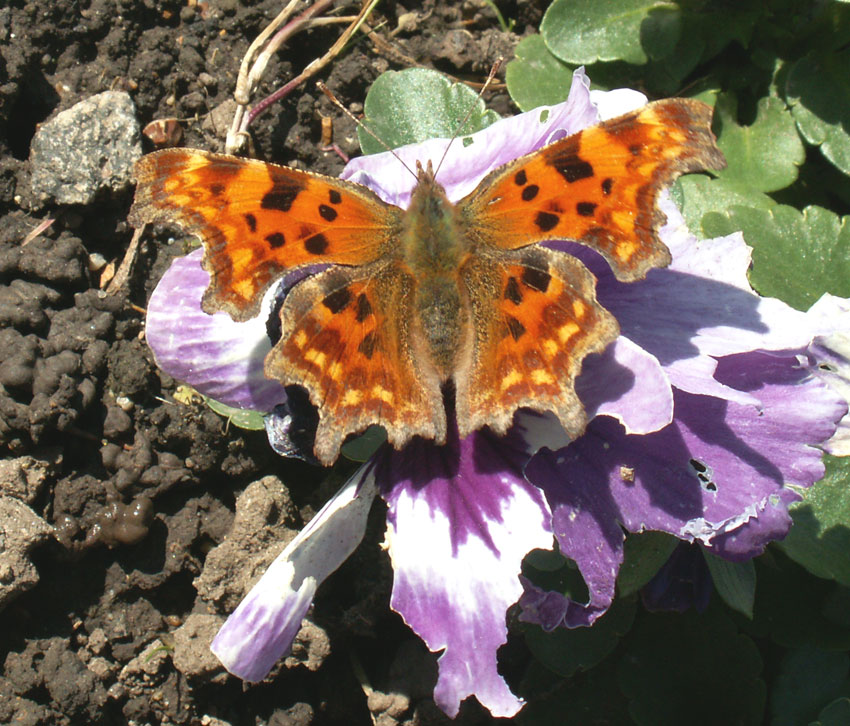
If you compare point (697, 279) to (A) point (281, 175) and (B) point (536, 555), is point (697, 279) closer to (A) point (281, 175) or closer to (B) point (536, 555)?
(B) point (536, 555)

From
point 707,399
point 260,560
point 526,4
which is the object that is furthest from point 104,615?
point 526,4

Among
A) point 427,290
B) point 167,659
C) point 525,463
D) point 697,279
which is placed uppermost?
point 427,290

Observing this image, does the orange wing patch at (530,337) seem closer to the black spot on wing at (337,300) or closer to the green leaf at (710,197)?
the black spot on wing at (337,300)

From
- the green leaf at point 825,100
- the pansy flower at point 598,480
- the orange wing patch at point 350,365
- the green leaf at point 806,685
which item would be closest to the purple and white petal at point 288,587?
the pansy flower at point 598,480

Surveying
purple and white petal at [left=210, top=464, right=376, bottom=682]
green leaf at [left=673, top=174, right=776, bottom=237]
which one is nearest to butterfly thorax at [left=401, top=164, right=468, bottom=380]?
purple and white petal at [left=210, top=464, right=376, bottom=682]

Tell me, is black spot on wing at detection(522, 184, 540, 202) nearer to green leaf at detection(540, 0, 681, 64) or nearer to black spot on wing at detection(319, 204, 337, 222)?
black spot on wing at detection(319, 204, 337, 222)

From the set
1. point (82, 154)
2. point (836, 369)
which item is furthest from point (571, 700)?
point (82, 154)

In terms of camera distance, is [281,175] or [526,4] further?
[526,4]
